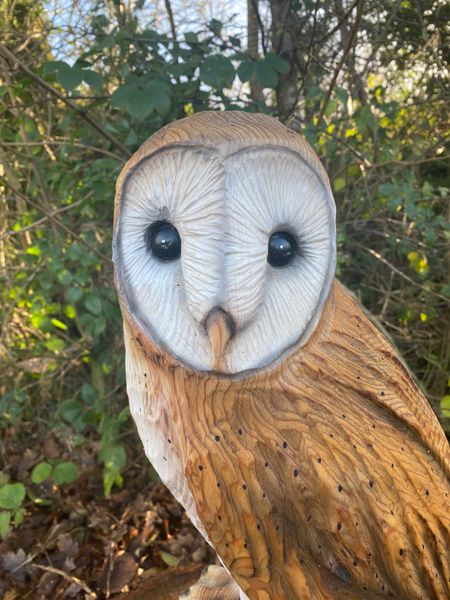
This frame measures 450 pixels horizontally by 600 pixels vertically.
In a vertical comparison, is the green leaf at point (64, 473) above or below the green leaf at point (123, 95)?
below

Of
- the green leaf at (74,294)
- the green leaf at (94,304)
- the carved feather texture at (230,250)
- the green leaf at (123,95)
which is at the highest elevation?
the green leaf at (123,95)

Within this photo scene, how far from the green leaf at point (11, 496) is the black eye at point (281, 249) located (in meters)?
1.23

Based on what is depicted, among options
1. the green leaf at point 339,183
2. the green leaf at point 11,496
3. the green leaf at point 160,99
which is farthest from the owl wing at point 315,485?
the green leaf at point 339,183

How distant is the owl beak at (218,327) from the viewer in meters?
0.80

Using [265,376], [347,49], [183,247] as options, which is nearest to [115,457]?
[265,376]

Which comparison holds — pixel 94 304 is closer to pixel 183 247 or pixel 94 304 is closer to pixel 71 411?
pixel 71 411

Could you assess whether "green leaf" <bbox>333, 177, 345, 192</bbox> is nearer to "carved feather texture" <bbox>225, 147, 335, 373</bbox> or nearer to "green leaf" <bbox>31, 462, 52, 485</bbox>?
"carved feather texture" <bbox>225, 147, 335, 373</bbox>

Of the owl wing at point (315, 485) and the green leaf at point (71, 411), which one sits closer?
the owl wing at point (315, 485)

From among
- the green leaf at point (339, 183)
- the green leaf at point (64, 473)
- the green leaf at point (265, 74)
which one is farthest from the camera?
the green leaf at point (339, 183)

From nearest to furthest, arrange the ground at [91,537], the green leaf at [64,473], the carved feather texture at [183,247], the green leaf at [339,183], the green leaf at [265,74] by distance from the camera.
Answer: the carved feather texture at [183,247] < the green leaf at [265,74] < the green leaf at [64,473] < the ground at [91,537] < the green leaf at [339,183]

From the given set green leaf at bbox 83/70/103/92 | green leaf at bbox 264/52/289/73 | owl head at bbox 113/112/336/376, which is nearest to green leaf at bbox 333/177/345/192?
green leaf at bbox 264/52/289/73

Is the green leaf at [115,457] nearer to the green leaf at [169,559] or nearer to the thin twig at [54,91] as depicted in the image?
the green leaf at [169,559]

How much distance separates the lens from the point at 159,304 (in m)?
0.85

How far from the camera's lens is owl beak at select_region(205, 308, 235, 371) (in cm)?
80
